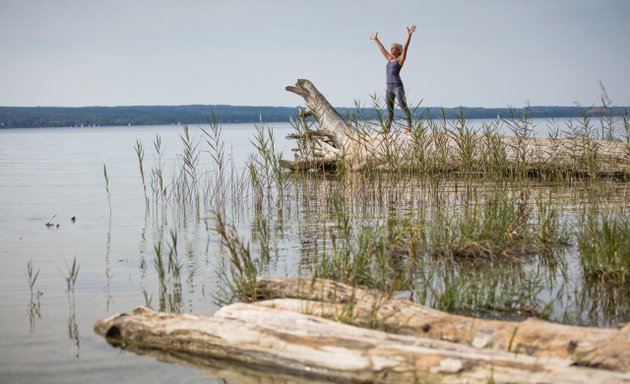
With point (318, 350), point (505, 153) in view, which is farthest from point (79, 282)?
point (505, 153)

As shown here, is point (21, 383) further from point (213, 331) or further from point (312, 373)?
point (312, 373)

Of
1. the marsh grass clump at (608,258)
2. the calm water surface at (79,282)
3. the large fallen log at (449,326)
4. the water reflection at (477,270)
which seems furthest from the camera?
the marsh grass clump at (608,258)

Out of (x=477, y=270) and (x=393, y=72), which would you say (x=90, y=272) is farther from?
(x=393, y=72)

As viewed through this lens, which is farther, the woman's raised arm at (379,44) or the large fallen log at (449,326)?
the woman's raised arm at (379,44)

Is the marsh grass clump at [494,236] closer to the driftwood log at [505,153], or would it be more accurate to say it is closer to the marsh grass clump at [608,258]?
the marsh grass clump at [608,258]

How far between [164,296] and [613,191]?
917 centimetres

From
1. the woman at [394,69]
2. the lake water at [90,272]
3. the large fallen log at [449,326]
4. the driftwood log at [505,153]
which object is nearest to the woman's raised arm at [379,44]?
the woman at [394,69]

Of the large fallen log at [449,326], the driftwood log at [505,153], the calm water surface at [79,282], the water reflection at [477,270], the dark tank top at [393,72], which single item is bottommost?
the calm water surface at [79,282]

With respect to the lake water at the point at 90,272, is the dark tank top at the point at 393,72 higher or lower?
higher

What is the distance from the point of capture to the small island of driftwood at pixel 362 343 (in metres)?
4.47

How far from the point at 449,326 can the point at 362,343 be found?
30.5 inches

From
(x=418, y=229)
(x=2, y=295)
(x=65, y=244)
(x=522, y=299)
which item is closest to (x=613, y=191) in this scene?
(x=418, y=229)

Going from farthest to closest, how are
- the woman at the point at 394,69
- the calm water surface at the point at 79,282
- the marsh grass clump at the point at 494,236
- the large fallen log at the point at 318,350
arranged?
the woman at the point at 394,69 < the marsh grass clump at the point at 494,236 < the calm water surface at the point at 79,282 < the large fallen log at the point at 318,350

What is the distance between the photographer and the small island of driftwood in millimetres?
4469
